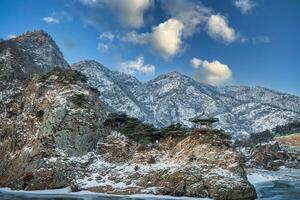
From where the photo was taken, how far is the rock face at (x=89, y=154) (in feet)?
211

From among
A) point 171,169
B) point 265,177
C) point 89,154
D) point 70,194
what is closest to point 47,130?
point 89,154

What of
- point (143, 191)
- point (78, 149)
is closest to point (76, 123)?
point (78, 149)

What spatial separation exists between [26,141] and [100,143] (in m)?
14.0

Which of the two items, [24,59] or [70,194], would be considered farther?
[24,59]

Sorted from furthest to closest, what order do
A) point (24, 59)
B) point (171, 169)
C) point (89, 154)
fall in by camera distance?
1. point (24, 59)
2. point (89, 154)
3. point (171, 169)

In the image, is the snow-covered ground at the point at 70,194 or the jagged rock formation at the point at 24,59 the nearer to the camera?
the snow-covered ground at the point at 70,194

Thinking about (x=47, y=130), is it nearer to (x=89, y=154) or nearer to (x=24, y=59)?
(x=89, y=154)

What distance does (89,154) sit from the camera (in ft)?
250

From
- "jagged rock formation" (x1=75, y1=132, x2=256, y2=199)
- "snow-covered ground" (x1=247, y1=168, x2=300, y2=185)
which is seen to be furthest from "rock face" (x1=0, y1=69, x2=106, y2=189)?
"snow-covered ground" (x1=247, y1=168, x2=300, y2=185)

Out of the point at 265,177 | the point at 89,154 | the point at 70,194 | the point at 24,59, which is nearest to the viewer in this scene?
the point at 70,194

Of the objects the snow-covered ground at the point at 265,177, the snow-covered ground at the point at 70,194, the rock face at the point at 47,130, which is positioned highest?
the rock face at the point at 47,130

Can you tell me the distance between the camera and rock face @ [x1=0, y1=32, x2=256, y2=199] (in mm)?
64375

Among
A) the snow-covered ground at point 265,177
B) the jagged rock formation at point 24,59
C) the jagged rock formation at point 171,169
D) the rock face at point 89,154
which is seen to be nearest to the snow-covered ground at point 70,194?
the rock face at point 89,154

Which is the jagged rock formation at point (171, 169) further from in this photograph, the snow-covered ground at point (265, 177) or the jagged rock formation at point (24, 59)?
the snow-covered ground at point (265, 177)
